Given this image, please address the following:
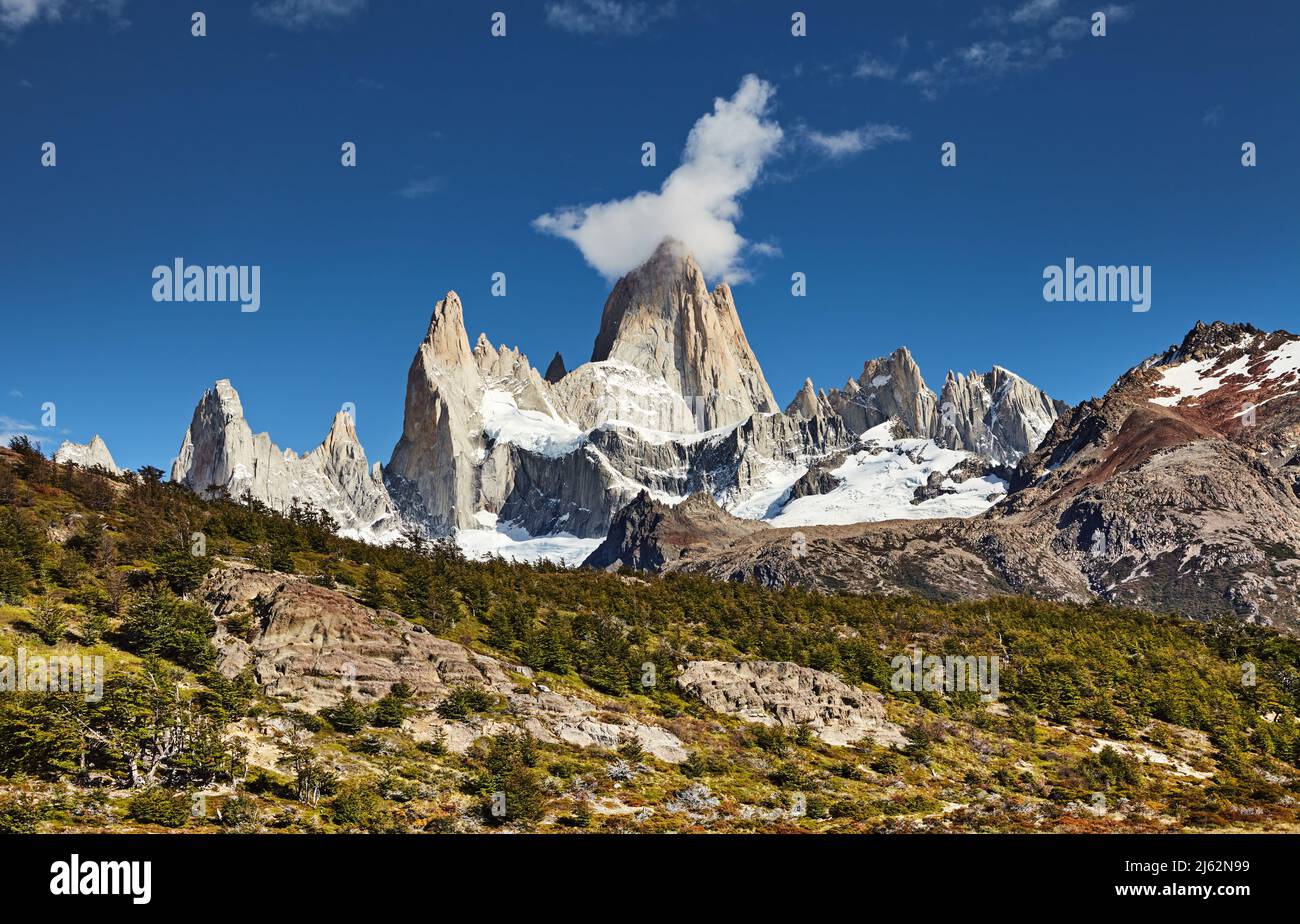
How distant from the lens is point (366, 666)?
5047 cm

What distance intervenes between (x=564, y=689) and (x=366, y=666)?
12597 millimetres

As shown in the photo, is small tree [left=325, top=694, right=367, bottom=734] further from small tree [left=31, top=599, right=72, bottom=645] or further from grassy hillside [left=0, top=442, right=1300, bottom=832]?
small tree [left=31, top=599, right=72, bottom=645]

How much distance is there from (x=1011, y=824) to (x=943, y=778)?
1091cm

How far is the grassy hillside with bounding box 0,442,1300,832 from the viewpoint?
36875mm

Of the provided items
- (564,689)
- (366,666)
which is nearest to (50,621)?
(366,666)

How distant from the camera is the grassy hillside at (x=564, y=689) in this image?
3688cm

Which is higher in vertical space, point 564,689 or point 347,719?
point 347,719

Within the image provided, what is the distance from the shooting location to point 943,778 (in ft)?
180

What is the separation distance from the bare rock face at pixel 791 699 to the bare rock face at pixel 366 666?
332 inches

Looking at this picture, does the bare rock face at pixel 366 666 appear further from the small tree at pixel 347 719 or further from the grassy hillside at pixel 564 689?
the small tree at pixel 347 719

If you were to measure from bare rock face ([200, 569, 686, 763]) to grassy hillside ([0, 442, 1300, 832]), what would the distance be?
1.26 m

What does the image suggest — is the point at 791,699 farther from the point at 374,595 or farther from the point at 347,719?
the point at 347,719

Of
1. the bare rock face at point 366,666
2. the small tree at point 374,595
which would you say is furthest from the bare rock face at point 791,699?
the small tree at point 374,595
